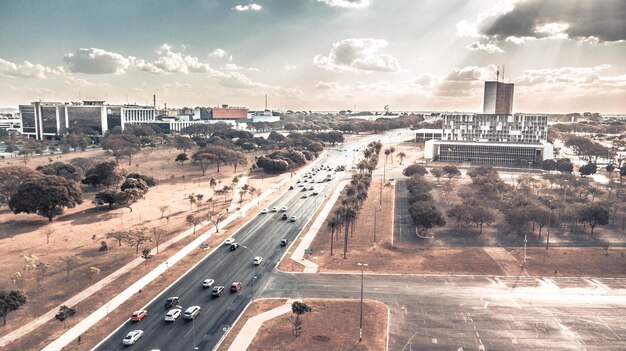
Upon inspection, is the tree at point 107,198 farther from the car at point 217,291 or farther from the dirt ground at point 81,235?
the car at point 217,291

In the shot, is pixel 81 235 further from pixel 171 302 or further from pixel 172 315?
pixel 172 315

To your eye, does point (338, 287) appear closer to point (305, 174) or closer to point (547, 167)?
point (305, 174)

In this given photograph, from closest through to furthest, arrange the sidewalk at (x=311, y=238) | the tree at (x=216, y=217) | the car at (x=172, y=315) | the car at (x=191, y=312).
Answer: the car at (x=172, y=315) → the car at (x=191, y=312) → the sidewalk at (x=311, y=238) → the tree at (x=216, y=217)

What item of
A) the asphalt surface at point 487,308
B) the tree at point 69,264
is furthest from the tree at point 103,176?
the asphalt surface at point 487,308

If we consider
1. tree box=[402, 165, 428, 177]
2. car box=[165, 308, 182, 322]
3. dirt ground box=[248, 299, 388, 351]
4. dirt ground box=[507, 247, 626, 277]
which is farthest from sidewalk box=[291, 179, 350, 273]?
dirt ground box=[507, 247, 626, 277]

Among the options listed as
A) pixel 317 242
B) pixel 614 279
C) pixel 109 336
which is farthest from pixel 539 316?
pixel 109 336

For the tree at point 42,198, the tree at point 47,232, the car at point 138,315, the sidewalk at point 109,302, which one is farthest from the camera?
the tree at point 42,198

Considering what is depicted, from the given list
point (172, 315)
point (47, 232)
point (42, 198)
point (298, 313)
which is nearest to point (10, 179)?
point (42, 198)
